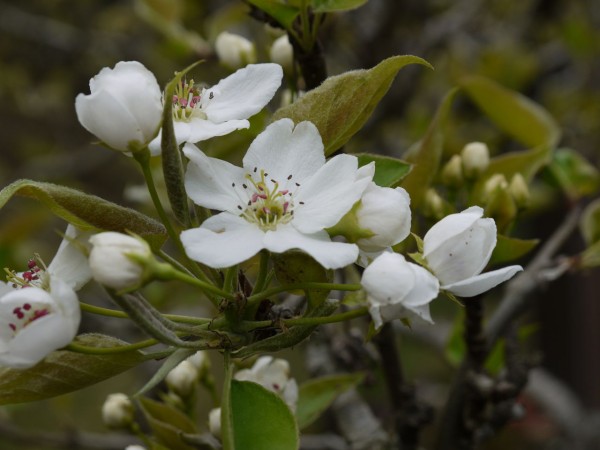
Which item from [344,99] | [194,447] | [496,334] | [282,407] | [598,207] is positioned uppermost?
[344,99]

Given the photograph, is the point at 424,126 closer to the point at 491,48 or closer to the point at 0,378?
the point at 491,48

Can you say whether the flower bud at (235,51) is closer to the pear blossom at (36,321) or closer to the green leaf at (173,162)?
the green leaf at (173,162)

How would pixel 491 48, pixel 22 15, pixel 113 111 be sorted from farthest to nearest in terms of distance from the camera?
pixel 22 15 → pixel 491 48 → pixel 113 111

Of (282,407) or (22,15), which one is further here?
(22,15)

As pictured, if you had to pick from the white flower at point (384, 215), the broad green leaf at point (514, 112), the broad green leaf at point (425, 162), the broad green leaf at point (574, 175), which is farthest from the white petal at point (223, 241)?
the broad green leaf at point (574, 175)

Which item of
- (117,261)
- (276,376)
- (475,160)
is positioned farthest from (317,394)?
(117,261)

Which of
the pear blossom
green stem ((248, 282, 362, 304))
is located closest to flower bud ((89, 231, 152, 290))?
the pear blossom

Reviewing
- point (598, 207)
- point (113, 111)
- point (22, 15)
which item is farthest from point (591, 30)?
point (113, 111)

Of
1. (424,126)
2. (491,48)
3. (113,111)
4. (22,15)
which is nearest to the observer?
(113,111)
